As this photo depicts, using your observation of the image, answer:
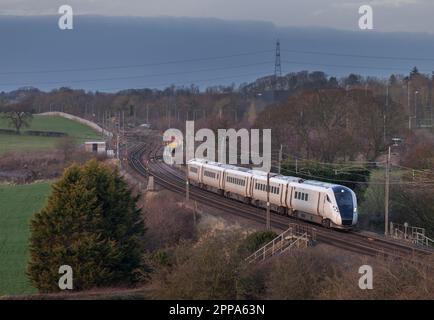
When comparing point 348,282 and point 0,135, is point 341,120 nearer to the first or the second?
point 348,282

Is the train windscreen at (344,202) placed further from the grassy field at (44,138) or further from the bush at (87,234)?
the grassy field at (44,138)

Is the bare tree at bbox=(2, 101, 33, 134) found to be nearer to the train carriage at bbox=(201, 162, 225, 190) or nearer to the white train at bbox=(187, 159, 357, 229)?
the train carriage at bbox=(201, 162, 225, 190)

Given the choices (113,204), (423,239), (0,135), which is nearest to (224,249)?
(113,204)

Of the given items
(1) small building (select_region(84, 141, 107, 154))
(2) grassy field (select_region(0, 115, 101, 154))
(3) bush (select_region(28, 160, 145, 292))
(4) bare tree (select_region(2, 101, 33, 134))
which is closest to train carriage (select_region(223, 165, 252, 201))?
(3) bush (select_region(28, 160, 145, 292))

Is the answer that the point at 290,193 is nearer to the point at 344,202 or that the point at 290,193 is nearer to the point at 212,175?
the point at 344,202

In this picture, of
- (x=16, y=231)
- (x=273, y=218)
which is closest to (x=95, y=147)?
(x=16, y=231)

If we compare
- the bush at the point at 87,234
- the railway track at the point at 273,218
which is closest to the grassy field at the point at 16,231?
the bush at the point at 87,234
